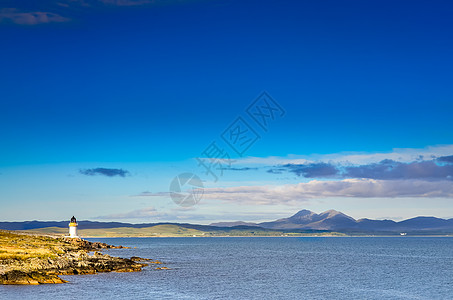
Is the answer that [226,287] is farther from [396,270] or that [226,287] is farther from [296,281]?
[396,270]

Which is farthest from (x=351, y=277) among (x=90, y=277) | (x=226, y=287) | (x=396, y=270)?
(x=90, y=277)

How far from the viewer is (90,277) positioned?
62938mm

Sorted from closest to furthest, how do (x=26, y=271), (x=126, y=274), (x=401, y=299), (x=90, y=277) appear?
(x=401, y=299) < (x=26, y=271) < (x=90, y=277) < (x=126, y=274)

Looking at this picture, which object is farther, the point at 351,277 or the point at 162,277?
the point at 351,277

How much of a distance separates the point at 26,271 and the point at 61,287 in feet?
22.8

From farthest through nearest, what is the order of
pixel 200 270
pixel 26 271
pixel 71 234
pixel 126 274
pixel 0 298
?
pixel 71 234
pixel 200 270
pixel 126 274
pixel 26 271
pixel 0 298

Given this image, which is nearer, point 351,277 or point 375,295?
point 375,295

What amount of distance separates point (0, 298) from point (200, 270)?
3903 cm

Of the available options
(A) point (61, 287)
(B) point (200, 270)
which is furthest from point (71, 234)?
(A) point (61, 287)

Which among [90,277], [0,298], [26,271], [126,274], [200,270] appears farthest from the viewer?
[200,270]

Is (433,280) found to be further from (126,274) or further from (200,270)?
(126,274)

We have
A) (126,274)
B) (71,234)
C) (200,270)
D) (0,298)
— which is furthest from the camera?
(71,234)

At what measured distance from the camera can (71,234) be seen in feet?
470

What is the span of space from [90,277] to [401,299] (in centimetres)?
3799
